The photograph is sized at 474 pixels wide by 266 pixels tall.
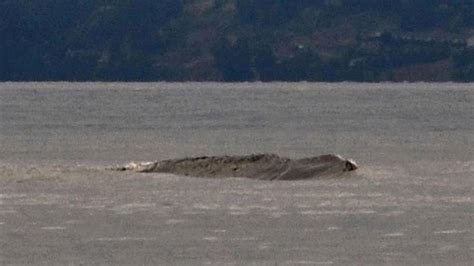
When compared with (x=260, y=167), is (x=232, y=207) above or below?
above

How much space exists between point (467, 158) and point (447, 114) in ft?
157

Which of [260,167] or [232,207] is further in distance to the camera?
[260,167]

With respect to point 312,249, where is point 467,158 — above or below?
below

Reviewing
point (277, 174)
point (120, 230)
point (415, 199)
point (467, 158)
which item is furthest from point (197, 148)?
point (120, 230)

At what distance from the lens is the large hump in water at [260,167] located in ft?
134

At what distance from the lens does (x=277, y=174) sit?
134 feet

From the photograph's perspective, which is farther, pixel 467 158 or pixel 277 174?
pixel 467 158

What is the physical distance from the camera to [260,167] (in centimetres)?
4153

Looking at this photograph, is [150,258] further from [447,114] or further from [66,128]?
[447,114]

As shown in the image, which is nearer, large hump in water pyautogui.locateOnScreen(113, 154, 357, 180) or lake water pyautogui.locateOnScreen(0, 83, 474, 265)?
lake water pyautogui.locateOnScreen(0, 83, 474, 265)

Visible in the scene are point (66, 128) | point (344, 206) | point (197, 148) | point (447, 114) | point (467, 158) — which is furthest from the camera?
point (447, 114)

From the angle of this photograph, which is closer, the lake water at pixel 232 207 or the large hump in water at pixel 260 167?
the lake water at pixel 232 207

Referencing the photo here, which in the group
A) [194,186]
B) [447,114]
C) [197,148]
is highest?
[194,186]

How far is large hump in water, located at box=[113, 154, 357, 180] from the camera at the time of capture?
1613 inches
